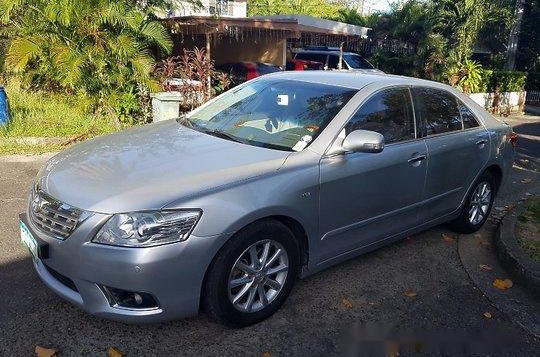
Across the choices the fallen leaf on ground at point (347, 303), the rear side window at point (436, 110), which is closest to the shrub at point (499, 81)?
the rear side window at point (436, 110)

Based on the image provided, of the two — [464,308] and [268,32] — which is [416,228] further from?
[268,32]

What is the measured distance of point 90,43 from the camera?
863 centimetres

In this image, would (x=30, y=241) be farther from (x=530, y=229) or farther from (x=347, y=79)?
(x=530, y=229)

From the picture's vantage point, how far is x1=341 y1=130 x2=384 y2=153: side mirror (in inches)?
126

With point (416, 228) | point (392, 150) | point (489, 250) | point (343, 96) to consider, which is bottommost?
point (489, 250)

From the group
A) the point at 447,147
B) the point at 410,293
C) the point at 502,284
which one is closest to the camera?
the point at 410,293

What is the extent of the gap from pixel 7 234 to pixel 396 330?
3.35 meters

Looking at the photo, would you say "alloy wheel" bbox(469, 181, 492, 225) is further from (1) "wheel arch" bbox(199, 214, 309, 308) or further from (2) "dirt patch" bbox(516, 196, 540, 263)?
(1) "wheel arch" bbox(199, 214, 309, 308)

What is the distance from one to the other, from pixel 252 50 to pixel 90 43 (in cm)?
1233

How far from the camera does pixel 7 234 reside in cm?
415

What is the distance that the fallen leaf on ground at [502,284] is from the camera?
Result: 3.80 metres

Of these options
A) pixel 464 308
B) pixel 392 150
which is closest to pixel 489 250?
pixel 464 308

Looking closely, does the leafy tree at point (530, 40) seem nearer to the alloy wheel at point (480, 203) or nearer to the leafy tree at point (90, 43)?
the leafy tree at point (90, 43)

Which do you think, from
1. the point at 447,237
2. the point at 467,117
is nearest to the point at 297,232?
the point at 447,237
